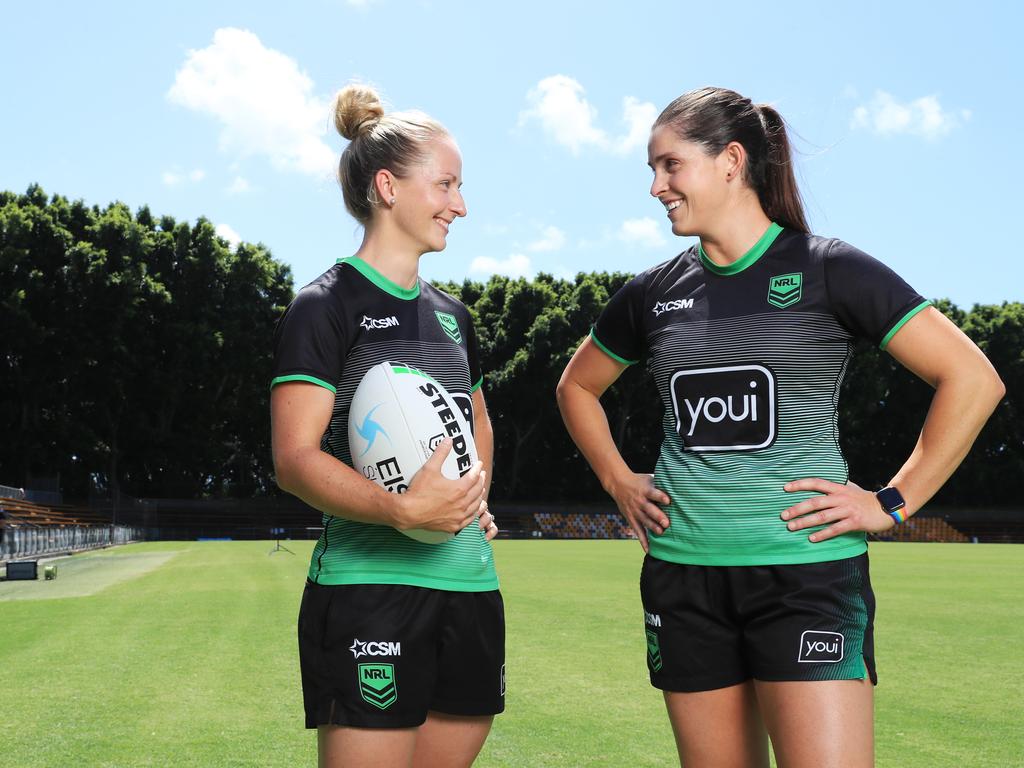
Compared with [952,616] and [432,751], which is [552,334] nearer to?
[952,616]

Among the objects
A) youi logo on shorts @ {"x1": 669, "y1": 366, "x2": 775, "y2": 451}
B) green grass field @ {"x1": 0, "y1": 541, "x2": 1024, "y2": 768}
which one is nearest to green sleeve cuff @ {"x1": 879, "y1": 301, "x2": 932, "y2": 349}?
youi logo on shorts @ {"x1": 669, "y1": 366, "x2": 775, "y2": 451}

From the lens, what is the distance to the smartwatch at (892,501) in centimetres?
329

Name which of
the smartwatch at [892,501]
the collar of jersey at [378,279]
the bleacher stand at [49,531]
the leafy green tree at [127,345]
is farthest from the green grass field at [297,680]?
the leafy green tree at [127,345]

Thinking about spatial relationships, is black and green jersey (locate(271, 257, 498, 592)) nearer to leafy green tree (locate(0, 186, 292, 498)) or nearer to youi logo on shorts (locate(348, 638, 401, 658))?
youi logo on shorts (locate(348, 638, 401, 658))

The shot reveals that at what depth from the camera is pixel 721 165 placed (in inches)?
134

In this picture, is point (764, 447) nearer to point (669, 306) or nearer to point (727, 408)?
point (727, 408)

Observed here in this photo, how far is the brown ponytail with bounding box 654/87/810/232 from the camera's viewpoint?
11.1 ft

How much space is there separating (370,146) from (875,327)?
5.31ft

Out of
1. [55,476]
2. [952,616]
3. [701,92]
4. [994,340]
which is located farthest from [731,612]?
[994,340]

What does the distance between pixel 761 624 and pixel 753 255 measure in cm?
113

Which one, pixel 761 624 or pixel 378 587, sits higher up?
pixel 378 587

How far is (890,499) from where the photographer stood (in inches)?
130

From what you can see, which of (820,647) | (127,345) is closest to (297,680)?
(820,647)

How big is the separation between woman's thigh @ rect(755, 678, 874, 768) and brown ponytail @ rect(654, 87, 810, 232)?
1429 millimetres
